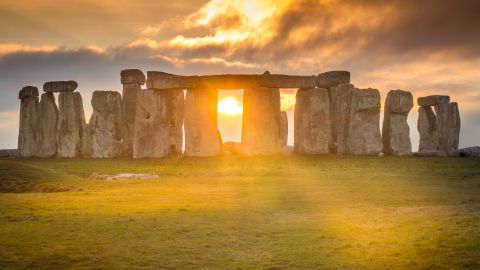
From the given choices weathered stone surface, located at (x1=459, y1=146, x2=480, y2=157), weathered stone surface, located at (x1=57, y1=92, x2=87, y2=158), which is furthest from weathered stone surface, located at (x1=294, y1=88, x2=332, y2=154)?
weathered stone surface, located at (x1=57, y1=92, x2=87, y2=158)

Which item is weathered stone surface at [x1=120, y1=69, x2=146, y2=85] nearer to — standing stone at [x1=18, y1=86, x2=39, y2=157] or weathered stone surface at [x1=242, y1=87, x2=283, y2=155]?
weathered stone surface at [x1=242, y1=87, x2=283, y2=155]

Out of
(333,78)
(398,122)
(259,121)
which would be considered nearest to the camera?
(259,121)

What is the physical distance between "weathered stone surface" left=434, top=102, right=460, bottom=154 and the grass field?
15.4 m

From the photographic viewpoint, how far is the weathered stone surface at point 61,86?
111ft

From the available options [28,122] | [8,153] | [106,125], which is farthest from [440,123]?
[8,153]

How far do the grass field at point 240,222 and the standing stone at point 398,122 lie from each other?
33.8 ft

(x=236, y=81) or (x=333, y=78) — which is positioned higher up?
(x=333, y=78)

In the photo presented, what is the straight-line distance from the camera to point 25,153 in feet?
116

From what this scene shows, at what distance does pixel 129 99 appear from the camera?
107ft

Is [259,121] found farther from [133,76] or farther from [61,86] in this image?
[61,86]

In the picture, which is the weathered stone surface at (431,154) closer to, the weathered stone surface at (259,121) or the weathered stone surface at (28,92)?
the weathered stone surface at (259,121)

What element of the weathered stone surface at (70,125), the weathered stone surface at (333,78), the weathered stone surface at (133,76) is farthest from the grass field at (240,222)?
the weathered stone surface at (70,125)

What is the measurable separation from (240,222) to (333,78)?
20.9 meters

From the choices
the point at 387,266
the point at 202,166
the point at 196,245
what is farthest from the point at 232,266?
the point at 202,166
